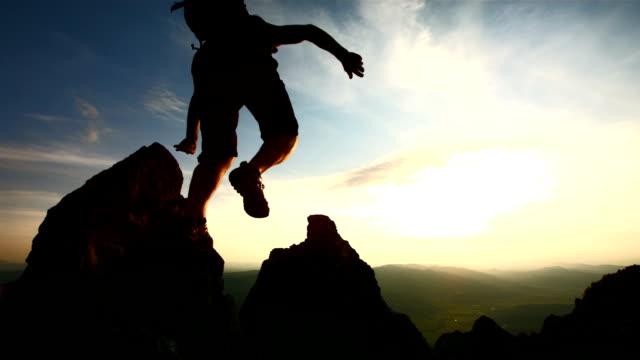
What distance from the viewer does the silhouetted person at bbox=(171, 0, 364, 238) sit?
3.96 m

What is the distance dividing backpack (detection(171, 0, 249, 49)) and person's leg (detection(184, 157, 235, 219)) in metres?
1.75

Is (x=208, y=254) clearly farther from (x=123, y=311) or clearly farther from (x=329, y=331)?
(x=329, y=331)

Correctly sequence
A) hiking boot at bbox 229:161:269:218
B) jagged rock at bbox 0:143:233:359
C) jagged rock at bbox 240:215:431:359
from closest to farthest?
jagged rock at bbox 0:143:233:359 < hiking boot at bbox 229:161:269:218 < jagged rock at bbox 240:215:431:359

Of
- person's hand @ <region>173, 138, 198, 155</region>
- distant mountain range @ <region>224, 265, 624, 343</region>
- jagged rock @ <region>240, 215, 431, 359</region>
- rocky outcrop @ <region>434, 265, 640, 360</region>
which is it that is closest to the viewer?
person's hand @ <region>173, 138, 198, 155</region>

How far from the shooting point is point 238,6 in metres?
4.20

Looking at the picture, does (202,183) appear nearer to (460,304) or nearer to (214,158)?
(214,158)

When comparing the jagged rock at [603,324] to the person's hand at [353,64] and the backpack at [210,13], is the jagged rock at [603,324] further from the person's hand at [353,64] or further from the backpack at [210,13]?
the backpack at [210,13]

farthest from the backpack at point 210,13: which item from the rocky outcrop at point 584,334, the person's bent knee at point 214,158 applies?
the rocky outcrop at point 584,334

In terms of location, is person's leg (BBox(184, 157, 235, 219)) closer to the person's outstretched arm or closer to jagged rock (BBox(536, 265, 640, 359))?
the person's outstretched arm

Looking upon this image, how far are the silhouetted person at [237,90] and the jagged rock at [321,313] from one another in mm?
3496

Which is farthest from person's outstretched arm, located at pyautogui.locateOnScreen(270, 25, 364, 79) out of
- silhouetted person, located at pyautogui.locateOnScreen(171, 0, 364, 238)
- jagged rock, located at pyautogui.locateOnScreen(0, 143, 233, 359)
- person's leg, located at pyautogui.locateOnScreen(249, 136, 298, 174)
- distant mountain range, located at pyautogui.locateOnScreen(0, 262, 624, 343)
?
distant mountain range, located at pyautogui.locateOnScreen(0, 262, 624, 343)

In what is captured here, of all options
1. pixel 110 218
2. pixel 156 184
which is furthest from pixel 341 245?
pixel 110 218

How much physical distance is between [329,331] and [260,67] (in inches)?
220

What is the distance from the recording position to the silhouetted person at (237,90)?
3961mm
